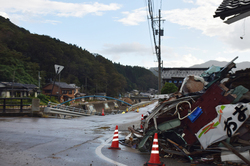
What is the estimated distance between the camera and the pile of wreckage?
6.50m

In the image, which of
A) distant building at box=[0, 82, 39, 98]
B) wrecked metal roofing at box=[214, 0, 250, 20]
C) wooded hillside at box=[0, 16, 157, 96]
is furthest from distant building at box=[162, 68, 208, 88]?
wrecked metal roofing at box=[214, 0, 250, 20]

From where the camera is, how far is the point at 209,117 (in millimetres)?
7148

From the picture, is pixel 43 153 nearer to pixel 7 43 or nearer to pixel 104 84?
pixel 7 43

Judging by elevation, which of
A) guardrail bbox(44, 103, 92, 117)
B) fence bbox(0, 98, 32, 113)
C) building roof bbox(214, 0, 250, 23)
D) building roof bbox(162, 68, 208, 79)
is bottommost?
guardrail bbox(44, 103, 92, 117)

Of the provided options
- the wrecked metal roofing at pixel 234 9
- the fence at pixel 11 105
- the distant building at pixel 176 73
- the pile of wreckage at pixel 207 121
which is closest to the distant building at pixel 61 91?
the distant building at pixel 176 73

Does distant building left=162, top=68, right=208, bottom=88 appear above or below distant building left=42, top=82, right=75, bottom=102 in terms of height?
above

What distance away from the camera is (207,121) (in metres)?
7.15

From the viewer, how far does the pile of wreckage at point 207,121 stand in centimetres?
650

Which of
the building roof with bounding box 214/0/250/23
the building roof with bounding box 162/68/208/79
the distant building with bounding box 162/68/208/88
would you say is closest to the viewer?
the building roof with bounding box 214/0/250/23

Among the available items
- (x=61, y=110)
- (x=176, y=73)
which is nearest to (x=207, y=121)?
(x=61, y=110)

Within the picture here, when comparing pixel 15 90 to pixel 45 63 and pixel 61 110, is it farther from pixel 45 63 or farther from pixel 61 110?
pixel 45 63

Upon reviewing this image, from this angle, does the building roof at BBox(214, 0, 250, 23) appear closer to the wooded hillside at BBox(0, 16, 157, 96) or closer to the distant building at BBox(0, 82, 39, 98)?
the distant building at BBox(0, 82, 39, 98)

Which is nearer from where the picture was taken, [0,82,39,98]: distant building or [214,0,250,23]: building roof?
[214,0,250,23]: building roof

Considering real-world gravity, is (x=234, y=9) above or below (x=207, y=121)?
above
